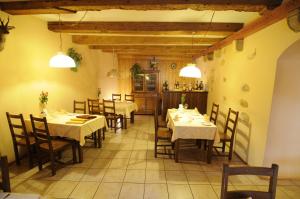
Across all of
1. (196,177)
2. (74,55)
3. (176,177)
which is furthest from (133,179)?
(74,55)

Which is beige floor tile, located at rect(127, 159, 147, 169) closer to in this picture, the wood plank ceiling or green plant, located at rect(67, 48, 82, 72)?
the wood plank ceiling

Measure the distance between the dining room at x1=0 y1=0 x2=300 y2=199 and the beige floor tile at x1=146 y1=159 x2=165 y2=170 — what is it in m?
0.02

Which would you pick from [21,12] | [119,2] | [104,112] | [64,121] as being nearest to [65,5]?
[119,2]

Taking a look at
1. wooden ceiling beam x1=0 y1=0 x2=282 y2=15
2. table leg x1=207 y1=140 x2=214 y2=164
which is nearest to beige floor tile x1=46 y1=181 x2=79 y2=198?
table leg x1=207 y1=140 x2=214 y2=164

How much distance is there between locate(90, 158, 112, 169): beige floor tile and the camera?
3.23 m

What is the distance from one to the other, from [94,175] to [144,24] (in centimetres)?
287

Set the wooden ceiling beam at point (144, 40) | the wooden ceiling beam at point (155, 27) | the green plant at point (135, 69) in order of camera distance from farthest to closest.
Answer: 1. the green plant at point (135, 69)
2. the wooden ceiling beam at point (144, 40)
3. the wooden ceiling beam at point (155, 27)

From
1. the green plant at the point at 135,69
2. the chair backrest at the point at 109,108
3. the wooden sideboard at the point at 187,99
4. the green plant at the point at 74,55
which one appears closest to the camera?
the green plant at the point at 74,55

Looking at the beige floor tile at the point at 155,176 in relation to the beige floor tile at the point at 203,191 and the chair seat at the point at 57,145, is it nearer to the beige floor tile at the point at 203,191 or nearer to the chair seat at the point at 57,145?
the beige floor tile at the point at 203,191

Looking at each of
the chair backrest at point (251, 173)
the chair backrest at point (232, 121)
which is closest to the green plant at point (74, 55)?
the chair backrest at point (232, 121)

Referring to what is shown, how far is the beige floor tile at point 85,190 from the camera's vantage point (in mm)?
2459

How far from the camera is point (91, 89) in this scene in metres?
6.66

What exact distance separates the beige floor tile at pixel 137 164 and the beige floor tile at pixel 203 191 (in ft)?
3.16

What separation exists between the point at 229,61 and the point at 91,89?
466cm
